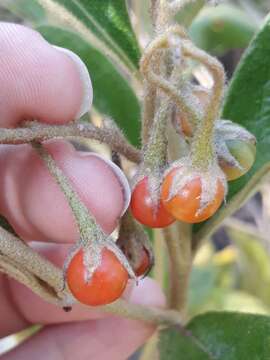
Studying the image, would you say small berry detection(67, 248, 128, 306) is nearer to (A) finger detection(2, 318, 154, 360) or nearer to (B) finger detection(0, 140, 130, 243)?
(B) finger detection(0, 140, 130, 243)

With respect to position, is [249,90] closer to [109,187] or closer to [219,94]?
[109,187]

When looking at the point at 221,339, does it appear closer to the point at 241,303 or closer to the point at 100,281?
the point at 100,281

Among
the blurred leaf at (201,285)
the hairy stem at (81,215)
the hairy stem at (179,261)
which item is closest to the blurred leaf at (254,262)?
the blurred leaf at (201,285)

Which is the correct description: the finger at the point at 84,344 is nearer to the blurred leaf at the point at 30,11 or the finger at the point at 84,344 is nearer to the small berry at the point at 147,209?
the small berry at the point at 147,209

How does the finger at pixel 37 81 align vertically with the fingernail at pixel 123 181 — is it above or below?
above

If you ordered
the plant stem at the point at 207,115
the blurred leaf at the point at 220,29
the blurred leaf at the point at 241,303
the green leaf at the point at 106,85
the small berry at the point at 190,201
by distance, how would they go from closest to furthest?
1. the plant stem at the point at 207,115
2. the small berry at the point at 190,201
3. the green leaf at the point at 106,85
4. the blurred leaf at the point at 220,29
5. the blurred leaf at the point at 241,303

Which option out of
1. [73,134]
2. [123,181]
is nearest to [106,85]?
[123,181]

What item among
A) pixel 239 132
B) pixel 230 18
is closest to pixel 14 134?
pixel 239 132
